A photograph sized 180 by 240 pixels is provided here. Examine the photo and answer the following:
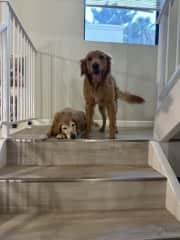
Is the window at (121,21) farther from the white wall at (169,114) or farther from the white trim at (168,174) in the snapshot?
the white trim at (168,174)

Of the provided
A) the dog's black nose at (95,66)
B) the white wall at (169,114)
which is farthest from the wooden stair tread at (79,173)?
the dog's black nose at (95,66)

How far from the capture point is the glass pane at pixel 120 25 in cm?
321

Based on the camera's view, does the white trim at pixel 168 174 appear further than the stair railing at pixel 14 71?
No

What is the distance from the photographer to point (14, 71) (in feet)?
7.39

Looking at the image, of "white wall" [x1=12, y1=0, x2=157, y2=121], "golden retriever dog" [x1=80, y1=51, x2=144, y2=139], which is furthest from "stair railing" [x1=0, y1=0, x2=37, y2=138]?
"golden retriever dog" [x1=80, y1=51, x2=144, y2=139]

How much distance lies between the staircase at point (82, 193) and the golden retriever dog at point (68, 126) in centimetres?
21

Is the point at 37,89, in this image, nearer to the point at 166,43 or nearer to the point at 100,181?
the point at 166,43

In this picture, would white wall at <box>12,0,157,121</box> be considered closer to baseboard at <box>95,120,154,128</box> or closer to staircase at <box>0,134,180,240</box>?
baseboard at <box>95,120,154,128</box>

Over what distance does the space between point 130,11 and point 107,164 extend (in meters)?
2.34

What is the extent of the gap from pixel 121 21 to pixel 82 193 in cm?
252

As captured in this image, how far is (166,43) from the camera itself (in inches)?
78.9

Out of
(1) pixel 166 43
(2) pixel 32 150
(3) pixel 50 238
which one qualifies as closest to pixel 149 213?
(3) pixel 50 238

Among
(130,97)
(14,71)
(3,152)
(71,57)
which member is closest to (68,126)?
(3,152)

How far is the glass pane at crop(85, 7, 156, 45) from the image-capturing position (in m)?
3.21
